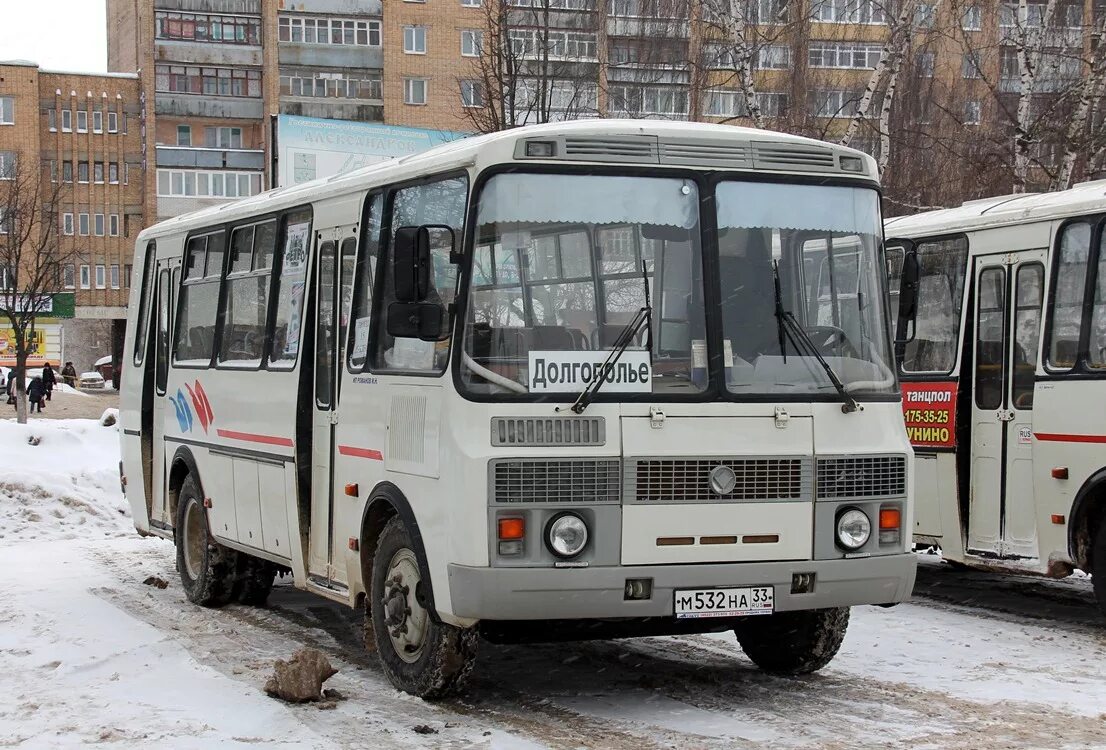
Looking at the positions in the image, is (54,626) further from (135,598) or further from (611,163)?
(611,163)

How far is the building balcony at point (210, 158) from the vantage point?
72000mm

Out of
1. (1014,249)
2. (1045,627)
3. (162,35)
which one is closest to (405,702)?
(1045,627)

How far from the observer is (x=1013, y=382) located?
11.8 m

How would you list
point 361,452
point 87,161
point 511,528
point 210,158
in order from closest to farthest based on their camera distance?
point 511,528
point 361,452
point 210,158
point 87,161

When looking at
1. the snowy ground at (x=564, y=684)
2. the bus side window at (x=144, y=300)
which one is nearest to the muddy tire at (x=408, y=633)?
the snowy ground at (x=564, y=684)

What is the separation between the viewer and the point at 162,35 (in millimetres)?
71250

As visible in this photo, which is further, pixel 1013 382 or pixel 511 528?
pixel 1013 382

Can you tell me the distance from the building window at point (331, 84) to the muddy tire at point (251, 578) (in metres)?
60.0

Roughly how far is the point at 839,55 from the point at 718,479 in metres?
43.2

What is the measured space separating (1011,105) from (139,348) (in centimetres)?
3071

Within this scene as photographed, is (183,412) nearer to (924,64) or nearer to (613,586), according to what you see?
(613,586)

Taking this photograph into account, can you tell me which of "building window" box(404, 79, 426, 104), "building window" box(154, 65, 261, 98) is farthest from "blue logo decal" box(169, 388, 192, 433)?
"building window" box(154, 65, 261, 98)

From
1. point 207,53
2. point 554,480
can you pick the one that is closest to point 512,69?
point 554,480

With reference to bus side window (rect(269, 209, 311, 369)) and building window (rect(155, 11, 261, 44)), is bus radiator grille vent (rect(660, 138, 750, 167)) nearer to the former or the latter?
bus side window (rect(269, 209, 311, 369))
